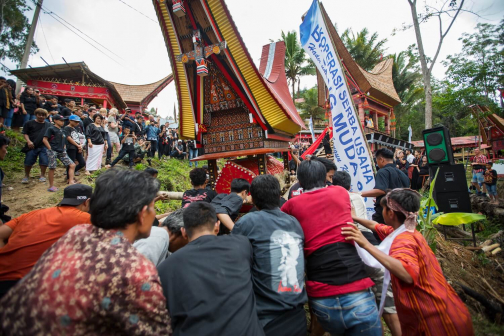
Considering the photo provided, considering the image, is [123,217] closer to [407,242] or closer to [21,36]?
[407,242]

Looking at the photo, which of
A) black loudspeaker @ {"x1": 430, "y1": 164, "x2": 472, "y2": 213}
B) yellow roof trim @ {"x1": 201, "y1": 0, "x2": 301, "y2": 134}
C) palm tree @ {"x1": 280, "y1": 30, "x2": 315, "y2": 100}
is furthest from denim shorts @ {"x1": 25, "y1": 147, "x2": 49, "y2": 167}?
palm tree @ {"x1": 280, "y1": 30, "x2": 315, "y2": 100}

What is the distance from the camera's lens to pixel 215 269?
1458 millimetres

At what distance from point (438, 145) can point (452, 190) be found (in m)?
0.92

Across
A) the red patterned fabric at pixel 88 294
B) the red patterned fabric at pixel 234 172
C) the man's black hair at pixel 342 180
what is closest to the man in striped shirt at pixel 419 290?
the man's black hair at pixel 342 180

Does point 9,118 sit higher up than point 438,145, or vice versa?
point 9,118

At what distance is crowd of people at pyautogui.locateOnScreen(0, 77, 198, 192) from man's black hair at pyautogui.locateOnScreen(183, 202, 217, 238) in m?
5.28

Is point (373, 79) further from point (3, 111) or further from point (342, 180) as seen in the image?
Result: point (3, 111)

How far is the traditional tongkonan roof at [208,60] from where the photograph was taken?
179 inches

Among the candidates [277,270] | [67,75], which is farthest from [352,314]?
[67,75]

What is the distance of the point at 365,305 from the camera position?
1.77 meters

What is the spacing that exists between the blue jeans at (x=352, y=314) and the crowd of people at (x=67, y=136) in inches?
239

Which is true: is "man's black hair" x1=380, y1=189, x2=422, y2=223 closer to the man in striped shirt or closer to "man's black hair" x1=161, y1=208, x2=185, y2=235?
the man in striped shirt

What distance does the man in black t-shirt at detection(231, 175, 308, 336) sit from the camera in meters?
1.69

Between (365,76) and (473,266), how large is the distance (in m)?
15.3
